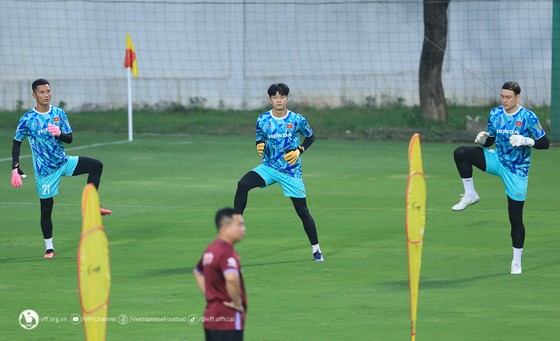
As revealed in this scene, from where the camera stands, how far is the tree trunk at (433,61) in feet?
103

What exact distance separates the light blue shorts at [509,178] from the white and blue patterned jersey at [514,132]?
0.16ft

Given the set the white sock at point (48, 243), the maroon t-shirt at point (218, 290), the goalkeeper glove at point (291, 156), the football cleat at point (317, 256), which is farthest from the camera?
the white sock at point (48, 243)

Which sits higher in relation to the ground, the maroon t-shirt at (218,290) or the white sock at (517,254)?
the maroon t-shirt at (218,290)

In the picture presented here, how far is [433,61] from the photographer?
31.6 metres

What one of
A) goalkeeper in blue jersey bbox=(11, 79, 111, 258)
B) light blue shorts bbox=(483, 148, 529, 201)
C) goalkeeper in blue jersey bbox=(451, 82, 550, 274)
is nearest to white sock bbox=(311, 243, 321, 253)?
goalkeeper in blue jersey bbox=(451, 82, 550, 274)

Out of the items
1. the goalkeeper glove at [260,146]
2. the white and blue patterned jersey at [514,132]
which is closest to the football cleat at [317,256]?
the goalkeeper glove at [260,146]

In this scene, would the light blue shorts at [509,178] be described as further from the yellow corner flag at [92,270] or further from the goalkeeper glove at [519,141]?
the yellow corner flag at [92,270]

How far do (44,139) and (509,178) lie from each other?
5.71 m

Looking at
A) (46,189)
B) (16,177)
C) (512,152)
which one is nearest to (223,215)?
(512,152)

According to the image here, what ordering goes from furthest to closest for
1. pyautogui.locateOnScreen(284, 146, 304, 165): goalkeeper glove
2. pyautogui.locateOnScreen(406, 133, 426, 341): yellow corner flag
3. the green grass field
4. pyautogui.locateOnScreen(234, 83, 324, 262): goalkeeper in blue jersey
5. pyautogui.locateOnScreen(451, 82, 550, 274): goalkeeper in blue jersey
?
pyautogui.locateOnScreen(234, 83, 324, 262): goalkeeper in blue jersey → pyautogui.locateOnScreen(284, 146, 304, 165): goalkeeper glove → pyautogui.locateOnScreen(451, 82, 550, 274): goalkeeper in blue jersey → the green grass field → pyautogui.locateOnScreen(406, 133, 426, 341): yellow corner flag

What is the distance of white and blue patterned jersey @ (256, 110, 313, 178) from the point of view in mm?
14521

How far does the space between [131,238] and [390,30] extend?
20.2 meters

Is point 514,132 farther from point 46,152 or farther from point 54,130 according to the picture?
point 46,152

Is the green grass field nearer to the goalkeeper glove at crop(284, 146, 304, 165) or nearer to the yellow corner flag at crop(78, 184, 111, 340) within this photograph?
the goalkeeper glove at crop(284, 146, 304, 165)
